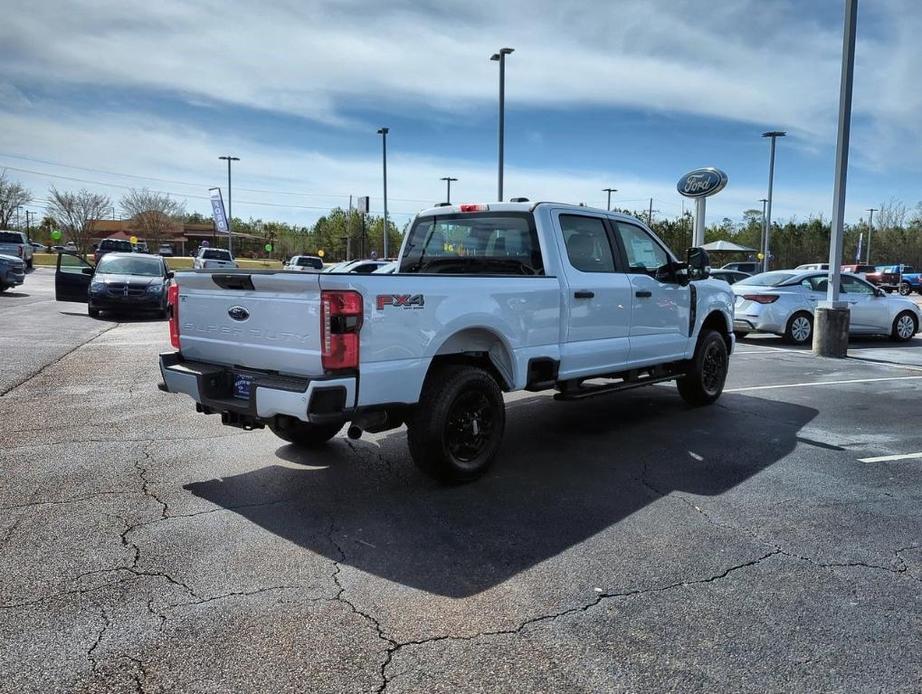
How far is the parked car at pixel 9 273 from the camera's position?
2281 centimetres

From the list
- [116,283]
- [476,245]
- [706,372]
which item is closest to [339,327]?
[476,245]

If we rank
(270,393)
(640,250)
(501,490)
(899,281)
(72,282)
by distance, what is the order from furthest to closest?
(899,281) < (72,282) < (640,250) < (501,490) < (270,393)

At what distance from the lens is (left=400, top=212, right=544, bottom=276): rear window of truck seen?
6.05 metres

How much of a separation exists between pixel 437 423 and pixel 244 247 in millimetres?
94677

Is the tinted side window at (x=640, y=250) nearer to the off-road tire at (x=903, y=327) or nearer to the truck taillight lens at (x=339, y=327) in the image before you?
the truck taillight lens at (x=339, y=327)

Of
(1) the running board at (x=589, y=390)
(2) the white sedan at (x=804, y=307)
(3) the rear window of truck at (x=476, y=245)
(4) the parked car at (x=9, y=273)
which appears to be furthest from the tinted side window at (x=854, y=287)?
(4) the parked car at (x=9, y=273)

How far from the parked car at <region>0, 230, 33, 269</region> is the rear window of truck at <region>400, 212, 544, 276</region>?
117 ft

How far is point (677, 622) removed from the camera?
10.6 feet

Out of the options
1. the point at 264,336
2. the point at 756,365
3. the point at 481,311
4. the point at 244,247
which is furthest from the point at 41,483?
the point at 244,247

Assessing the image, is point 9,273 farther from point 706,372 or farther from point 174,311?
point 706,372

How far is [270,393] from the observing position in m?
4.39

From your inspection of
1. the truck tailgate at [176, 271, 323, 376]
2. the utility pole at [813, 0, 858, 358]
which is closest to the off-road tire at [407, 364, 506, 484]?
the truck tailgate at [176, 271, 323, 376]

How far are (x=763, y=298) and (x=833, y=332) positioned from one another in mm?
2119

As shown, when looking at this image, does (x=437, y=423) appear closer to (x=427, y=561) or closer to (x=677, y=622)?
(x=427, y=561)
